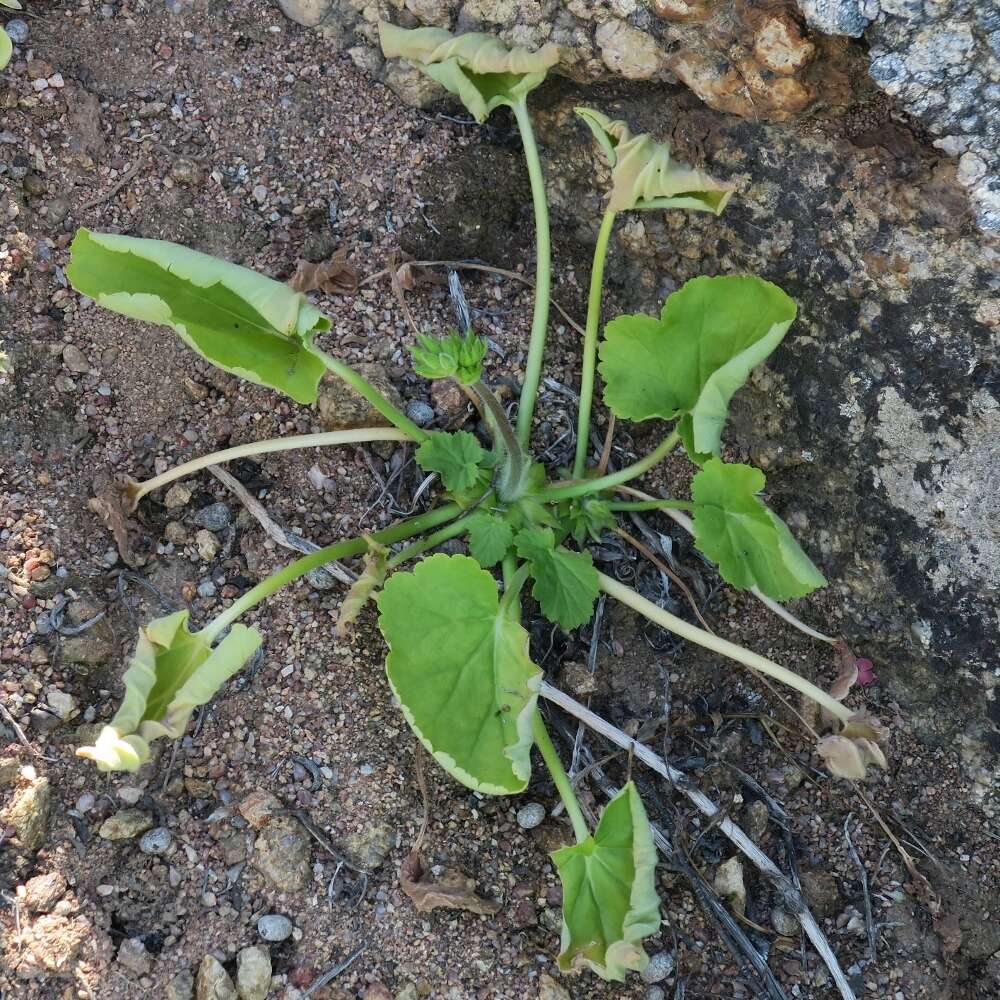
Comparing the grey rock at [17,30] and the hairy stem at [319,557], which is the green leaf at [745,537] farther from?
the grey rock at [17,30]

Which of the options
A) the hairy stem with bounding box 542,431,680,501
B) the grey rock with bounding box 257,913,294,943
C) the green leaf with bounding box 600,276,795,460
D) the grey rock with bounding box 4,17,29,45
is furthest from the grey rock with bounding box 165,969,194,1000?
the grey rock with bounding box 4,17,29,45

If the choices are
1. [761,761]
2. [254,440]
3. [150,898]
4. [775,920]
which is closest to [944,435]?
[761,761]

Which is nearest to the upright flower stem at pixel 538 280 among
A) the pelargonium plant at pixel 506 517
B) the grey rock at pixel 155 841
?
the pelargonium plant at pixel 506 517

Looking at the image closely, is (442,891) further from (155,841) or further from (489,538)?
(489,538)


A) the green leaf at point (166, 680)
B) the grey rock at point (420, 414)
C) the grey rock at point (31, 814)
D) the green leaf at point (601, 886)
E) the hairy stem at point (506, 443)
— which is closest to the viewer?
Answer: the green leaf at point (166, 680)

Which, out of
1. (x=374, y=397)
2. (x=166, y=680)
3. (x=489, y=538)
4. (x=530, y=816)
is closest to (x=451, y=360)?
(x=374, y=397)

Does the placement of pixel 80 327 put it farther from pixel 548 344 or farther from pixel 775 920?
pixel 775 920
